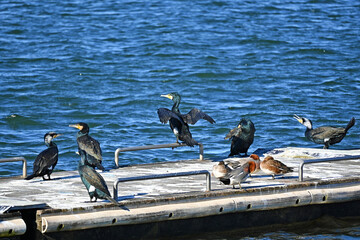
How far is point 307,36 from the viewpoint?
36.7 meters

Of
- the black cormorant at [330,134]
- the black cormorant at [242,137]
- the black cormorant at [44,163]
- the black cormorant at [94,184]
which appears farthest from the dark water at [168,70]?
the black cormorant at [94,184]

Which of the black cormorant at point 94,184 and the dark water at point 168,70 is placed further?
the dark water at point 168,70

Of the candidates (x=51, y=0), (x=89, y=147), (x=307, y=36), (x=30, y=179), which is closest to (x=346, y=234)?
(x=89, y=147)

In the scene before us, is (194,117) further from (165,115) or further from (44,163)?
(44,163)

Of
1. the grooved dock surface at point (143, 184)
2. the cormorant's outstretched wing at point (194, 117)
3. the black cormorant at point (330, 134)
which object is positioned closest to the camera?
the grooved dock surface at point (143, 184)

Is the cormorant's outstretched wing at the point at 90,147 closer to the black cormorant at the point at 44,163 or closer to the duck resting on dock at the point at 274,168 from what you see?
the black cormorant at the point at 44,163

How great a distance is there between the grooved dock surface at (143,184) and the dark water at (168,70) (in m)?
5.80

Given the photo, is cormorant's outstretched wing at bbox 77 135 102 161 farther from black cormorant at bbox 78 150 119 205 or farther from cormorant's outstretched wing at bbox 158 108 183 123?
cormorant's outstretched wing at bbox 158 108 183 123

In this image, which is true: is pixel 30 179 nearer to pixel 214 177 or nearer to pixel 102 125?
pixel 214 177

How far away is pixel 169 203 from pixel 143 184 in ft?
4.41

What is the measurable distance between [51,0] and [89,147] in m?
30.6

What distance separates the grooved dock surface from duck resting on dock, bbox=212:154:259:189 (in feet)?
0.62

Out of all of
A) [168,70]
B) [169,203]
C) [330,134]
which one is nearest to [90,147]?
[169,203]

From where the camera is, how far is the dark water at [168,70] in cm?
2391
